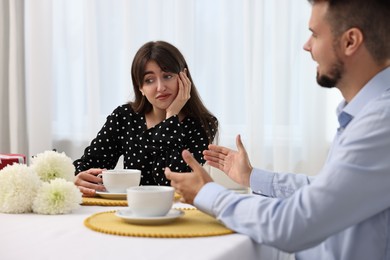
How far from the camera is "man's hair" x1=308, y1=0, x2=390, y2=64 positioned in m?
1.17

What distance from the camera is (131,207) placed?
46.3 inches

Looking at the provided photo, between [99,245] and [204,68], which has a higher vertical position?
[204,68]

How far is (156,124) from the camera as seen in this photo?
7.85ft

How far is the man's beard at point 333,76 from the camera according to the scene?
1.21 metres

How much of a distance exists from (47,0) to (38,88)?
0.49 meters

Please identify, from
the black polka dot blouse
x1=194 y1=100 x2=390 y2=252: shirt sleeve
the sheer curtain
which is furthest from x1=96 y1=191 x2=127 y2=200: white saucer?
the sheer curtain

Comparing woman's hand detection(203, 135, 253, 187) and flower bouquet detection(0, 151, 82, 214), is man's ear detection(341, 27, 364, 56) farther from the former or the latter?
flower bouquet detection(0, 151, 82, 214)

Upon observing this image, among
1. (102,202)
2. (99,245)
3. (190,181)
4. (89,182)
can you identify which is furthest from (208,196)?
(89,182)

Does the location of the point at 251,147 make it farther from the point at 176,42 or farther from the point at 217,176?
the point at 176,42

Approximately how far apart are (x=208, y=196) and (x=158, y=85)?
1.19 m

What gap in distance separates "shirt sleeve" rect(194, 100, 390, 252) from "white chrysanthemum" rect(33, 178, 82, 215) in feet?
1.36

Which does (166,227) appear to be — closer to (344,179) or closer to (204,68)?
(344,179)

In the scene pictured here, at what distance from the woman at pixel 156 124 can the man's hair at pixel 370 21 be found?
1.12m

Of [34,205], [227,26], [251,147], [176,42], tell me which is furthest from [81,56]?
[34,205]
